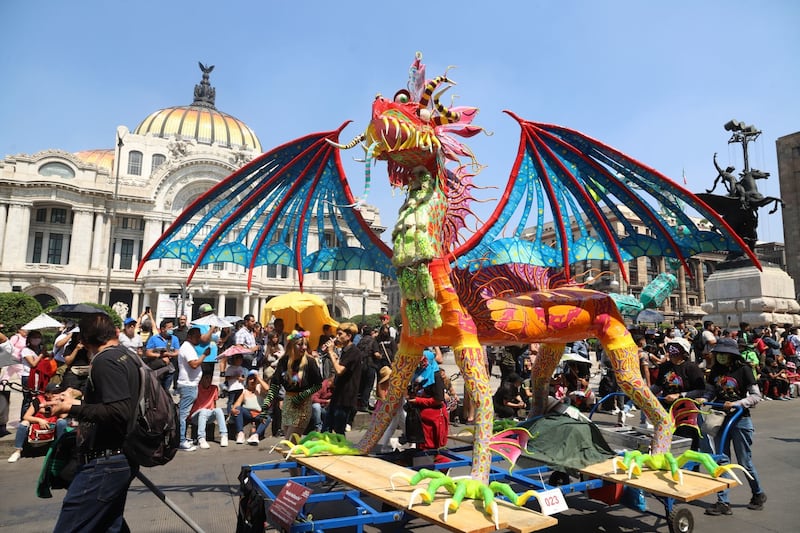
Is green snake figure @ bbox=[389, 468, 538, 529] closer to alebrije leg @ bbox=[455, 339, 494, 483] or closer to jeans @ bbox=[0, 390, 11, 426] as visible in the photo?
alebrije leg @ bbox=[455, 339, 494, 483]

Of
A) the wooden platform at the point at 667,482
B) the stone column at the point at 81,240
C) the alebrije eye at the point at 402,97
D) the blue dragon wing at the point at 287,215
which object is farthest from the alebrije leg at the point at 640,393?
the stone column at the point at 81,240

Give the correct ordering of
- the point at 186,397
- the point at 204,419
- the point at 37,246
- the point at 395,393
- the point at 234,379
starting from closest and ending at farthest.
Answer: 1. the point at 395,393
2. the point at 204,419
3. the point at 186,397
4. the point at 234,379
5. the point at 37,246

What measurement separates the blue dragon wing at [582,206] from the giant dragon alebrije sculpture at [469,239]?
0.01 m

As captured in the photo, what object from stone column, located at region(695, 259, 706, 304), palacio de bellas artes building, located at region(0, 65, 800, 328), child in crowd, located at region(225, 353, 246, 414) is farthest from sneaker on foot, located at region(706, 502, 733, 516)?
stone column, located at region(695, 259, 706, 304)

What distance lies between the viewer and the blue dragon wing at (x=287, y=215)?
4602mm

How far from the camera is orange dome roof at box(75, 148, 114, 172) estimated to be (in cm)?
5235

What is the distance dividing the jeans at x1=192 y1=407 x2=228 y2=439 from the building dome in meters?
45.4

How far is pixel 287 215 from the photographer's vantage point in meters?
5.30

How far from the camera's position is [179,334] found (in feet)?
31.9

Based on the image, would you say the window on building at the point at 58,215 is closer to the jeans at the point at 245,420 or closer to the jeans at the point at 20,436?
the jeans at the point at 20,436

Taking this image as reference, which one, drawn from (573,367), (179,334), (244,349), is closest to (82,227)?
(179,334)

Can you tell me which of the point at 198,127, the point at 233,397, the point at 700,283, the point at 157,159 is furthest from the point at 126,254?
the point at 700,283

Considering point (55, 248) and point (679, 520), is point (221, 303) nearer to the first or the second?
point (55, 248)

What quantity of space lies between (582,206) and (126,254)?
145ft
